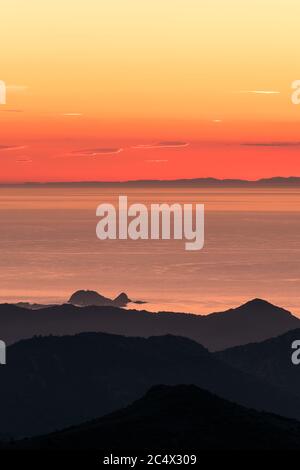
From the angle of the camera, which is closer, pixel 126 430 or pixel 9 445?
pixel 9 445

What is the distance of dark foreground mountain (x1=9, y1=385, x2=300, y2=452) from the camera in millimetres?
123250

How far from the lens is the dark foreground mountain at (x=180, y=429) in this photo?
123250mm

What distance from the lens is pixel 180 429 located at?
135m

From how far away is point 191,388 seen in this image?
156000 mm

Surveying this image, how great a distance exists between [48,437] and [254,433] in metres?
23.0
